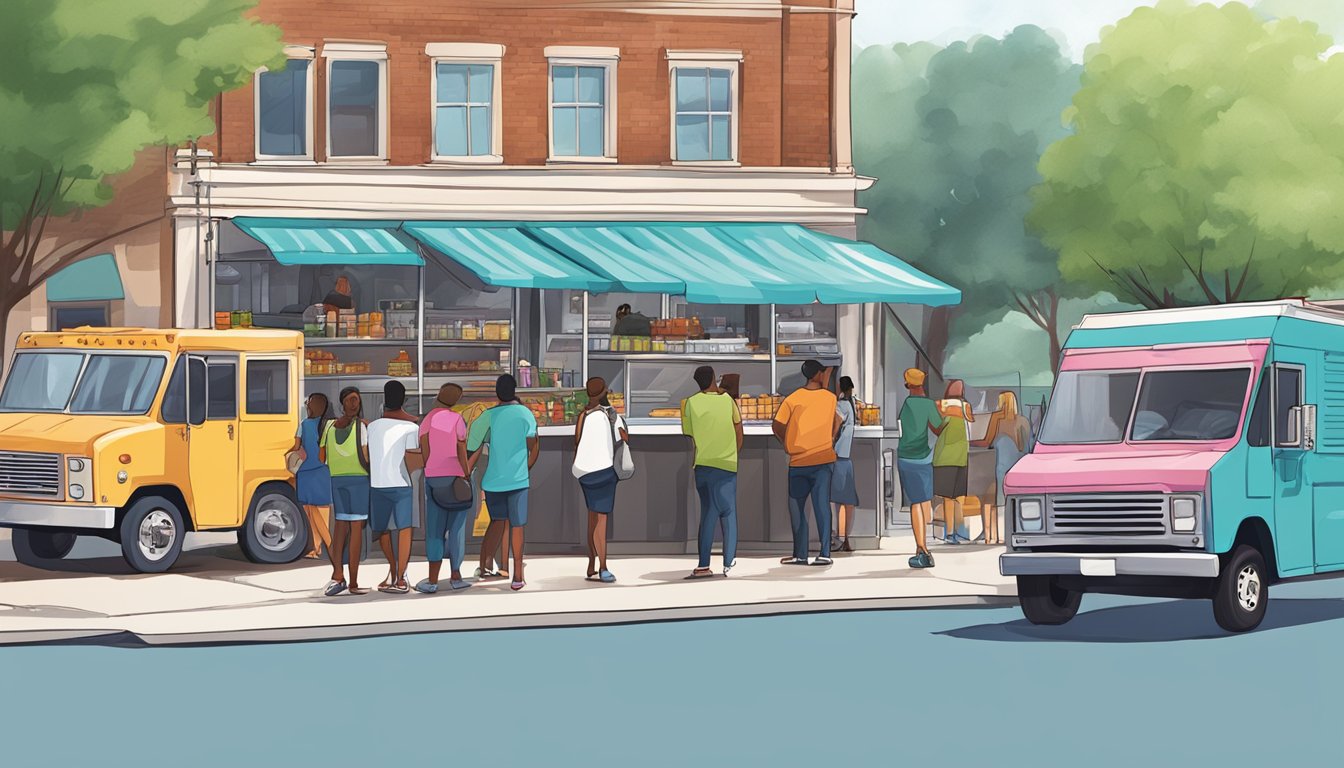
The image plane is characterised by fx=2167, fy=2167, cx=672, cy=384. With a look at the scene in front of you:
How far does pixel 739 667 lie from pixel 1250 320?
207 inches

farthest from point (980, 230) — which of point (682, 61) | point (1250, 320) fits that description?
point (1250, 320)

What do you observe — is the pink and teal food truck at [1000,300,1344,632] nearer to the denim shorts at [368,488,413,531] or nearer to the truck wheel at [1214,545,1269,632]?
the truck wheel at [1214,545,1269,632]

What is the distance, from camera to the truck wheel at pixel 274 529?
21.3m

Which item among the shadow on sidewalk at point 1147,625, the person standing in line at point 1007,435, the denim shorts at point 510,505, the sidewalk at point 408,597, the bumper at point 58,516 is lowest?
the shadow on sidewalk at point 1147,625

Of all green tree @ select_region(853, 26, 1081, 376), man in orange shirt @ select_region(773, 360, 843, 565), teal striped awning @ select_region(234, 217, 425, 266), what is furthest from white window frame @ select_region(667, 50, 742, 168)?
green tree @ select_region(853, 26, 1081, 376)

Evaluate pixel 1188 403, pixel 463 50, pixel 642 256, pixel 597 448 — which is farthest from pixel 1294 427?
pixel 463 50

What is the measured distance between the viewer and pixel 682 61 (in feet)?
91.8

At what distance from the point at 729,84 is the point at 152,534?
11.0 metres

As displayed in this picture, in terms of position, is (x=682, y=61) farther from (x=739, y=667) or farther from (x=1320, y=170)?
(x=1320, y=170)

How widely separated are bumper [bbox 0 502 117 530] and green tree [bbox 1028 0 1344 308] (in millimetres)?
29548

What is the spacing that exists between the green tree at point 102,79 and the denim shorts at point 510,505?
7874 millimetres

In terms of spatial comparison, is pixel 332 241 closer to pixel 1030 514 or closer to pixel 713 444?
pixel 713 444

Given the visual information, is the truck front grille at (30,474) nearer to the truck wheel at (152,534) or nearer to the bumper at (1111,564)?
the truck wheel at (152,534)

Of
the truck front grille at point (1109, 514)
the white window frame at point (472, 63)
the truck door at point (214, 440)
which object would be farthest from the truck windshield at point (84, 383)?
the truck front grille at point (1109, 514)
